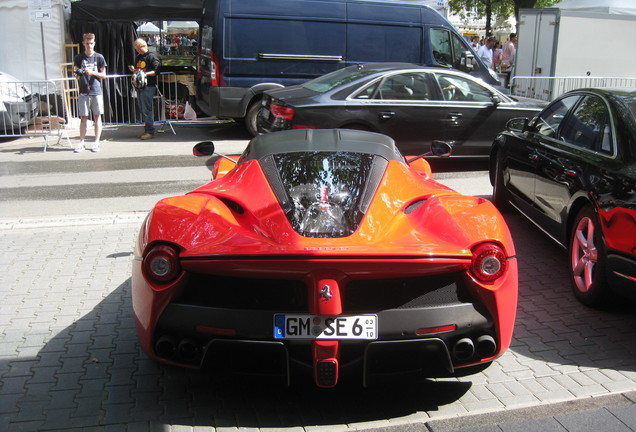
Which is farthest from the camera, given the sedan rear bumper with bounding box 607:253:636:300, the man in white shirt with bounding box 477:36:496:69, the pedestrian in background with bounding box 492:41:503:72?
the pedestrian in background with bounding box 492:41:503:72

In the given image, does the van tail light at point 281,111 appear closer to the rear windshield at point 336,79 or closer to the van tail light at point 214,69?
the rear windshield at point 336,79

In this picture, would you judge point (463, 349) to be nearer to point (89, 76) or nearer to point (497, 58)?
point (89, 76)

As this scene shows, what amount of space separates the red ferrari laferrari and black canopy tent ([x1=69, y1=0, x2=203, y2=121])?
1215cm

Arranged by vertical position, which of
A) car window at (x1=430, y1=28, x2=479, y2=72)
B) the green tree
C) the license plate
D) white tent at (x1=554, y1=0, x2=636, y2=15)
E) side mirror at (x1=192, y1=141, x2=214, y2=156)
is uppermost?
the green tree

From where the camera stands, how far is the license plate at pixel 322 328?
312cm

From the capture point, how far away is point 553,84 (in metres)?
16.8

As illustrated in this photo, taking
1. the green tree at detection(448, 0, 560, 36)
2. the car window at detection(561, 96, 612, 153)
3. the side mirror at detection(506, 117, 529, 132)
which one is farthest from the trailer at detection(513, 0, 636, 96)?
the green tree at detection(448, 0, 560, 36)

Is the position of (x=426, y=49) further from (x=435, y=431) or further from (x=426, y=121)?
(x=435, y=431)

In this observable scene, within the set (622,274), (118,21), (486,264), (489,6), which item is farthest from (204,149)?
(489,6)

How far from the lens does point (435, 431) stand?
3.34 metres

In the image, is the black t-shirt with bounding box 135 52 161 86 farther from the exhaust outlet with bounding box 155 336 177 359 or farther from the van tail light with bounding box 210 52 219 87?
the exhaust outlet with bounding box 155 336 177 359

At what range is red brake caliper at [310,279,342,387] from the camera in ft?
10.2

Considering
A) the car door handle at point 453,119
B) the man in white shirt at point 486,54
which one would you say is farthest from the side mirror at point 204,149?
the man in white shirt at point 486,54

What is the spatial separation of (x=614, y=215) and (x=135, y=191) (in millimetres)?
6097
